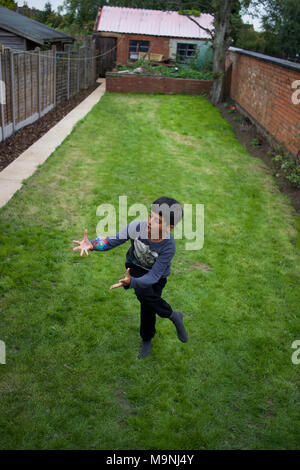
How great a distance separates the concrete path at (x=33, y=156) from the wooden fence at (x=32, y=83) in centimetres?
71

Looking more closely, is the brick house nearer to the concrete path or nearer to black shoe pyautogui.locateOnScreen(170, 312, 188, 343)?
the concrete path

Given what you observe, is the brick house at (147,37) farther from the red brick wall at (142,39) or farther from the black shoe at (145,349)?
the black shoe at (145,349)

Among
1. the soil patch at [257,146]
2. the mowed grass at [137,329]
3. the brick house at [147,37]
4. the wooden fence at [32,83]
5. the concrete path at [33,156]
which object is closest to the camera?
the mowed grass at [137,329]

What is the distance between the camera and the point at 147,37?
995 inches

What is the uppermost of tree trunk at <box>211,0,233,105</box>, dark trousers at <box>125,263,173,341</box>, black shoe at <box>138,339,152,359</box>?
tree trunk at <box>211,0,233,105</box>

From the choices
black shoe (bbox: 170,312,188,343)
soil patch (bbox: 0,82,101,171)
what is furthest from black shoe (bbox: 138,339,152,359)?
soil patch (bbox: 0,82,101,171)

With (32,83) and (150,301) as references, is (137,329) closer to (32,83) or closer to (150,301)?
(150,301)

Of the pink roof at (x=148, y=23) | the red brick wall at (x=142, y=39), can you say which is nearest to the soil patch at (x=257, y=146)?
the red brick wall at (x=142, y=39)

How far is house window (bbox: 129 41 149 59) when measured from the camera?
25531 mm

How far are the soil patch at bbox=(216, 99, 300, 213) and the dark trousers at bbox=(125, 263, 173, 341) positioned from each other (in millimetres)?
4768

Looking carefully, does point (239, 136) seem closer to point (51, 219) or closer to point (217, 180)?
point (217, 180)

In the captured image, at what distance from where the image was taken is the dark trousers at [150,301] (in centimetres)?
339

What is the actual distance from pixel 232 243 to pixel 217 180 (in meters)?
2.84
